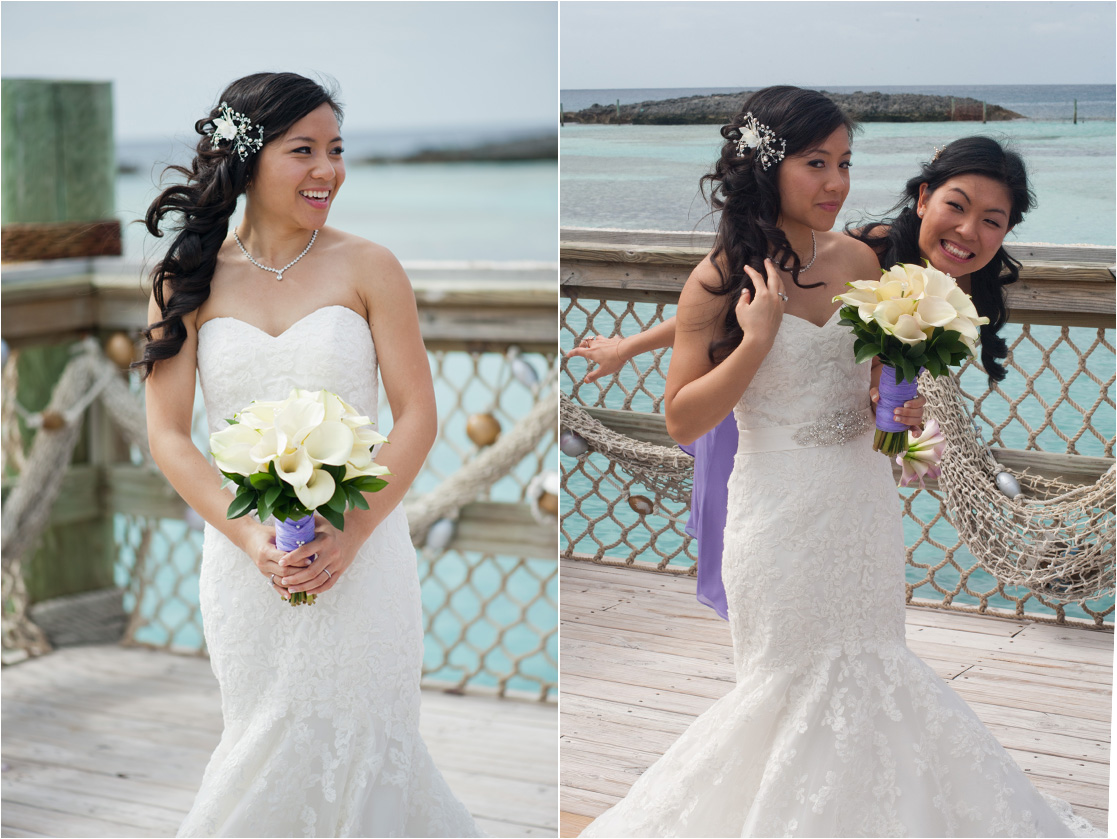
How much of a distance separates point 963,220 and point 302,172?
1.34 m

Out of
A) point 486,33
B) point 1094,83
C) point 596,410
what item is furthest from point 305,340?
point 486,33

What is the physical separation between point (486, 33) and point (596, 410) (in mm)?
6488

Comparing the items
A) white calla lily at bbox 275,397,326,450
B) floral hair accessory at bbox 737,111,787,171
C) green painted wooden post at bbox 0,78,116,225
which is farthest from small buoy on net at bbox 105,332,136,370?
floral hair accessory at bbox 737,111,787,171

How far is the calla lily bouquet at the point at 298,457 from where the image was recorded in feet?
5.74

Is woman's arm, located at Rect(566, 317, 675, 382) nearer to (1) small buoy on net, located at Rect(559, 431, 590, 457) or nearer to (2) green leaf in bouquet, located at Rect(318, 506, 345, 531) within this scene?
(1) small buoy on net, located at Rect(559, 431, 590, 457)

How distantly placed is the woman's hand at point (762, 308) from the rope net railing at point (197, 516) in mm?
1372

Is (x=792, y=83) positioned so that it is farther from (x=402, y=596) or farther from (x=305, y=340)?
(x=402, y=596)

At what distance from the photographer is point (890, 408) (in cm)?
206

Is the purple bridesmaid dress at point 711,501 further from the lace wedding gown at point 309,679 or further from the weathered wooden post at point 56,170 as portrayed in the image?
the weathered wooden post at point 56,170

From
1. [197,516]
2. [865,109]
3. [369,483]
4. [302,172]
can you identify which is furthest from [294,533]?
[197,516]

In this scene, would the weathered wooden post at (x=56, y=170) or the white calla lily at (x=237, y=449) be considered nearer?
the white calla lily at (x=237, y=449)

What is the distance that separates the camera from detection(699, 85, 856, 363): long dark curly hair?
202 centimetres

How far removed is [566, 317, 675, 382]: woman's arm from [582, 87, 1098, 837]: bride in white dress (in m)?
0.31

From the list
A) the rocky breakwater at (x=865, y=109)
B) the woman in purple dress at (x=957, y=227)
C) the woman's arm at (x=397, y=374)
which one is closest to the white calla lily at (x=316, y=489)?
the woman's arm at (x=397, y=374)
